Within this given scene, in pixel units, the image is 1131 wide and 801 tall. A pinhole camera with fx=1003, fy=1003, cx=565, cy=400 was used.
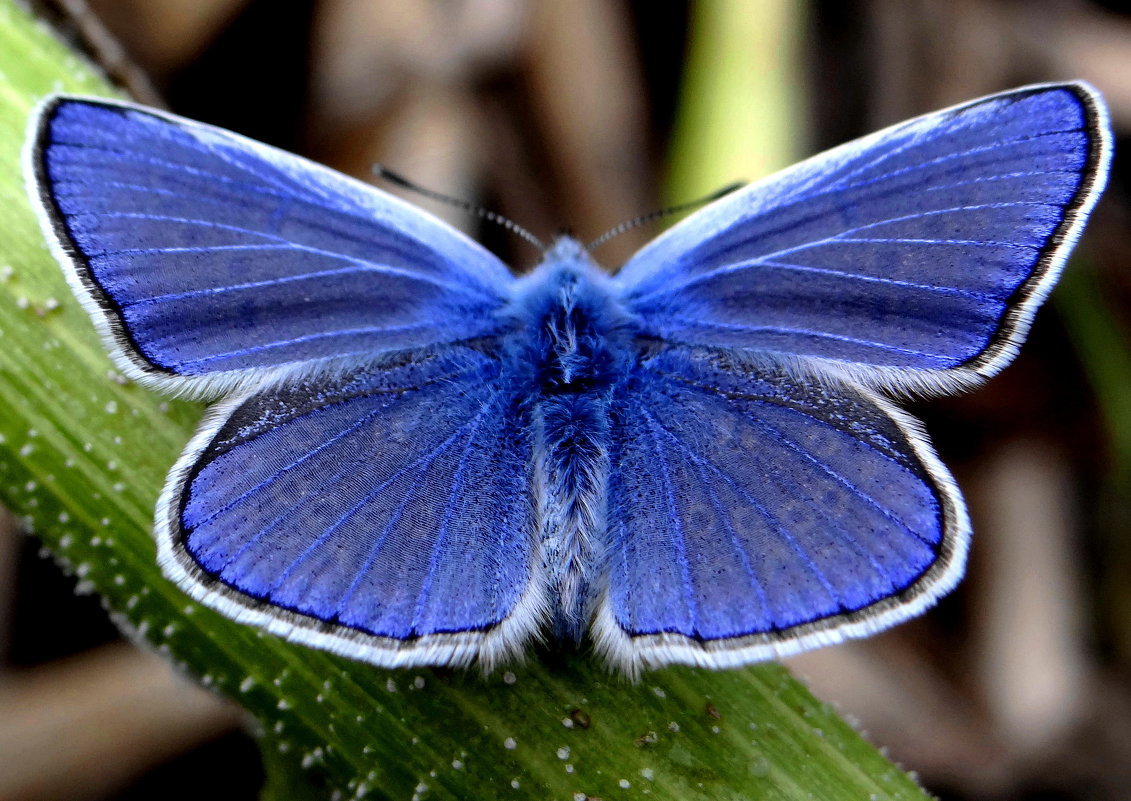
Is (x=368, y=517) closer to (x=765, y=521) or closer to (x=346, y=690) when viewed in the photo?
(x=346, y=690)

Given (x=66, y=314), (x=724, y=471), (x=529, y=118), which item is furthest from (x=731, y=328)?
(x=529, y=118)

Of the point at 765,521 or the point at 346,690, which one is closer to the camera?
the point at 346,690

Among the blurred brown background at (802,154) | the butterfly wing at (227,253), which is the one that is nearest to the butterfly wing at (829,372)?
the butterfly wing at (227,253)

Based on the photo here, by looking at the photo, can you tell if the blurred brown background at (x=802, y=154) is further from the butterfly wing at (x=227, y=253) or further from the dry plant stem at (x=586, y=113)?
the butterfly wing at (x=227, y=253)

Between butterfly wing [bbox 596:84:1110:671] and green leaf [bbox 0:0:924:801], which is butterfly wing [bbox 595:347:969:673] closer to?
butterfly wing [bbox 596:84:1110:671]

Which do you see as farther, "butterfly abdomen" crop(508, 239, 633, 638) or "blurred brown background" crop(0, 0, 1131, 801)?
"blurred brown background" crop(0, 0, 1131, 801)

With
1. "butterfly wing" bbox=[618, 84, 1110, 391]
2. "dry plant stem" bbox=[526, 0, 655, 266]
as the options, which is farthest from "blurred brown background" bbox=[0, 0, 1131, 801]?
"butterfly wing" bbox=[618, 84, 1110, 391]

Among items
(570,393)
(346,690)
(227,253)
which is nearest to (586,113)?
(570,393)
